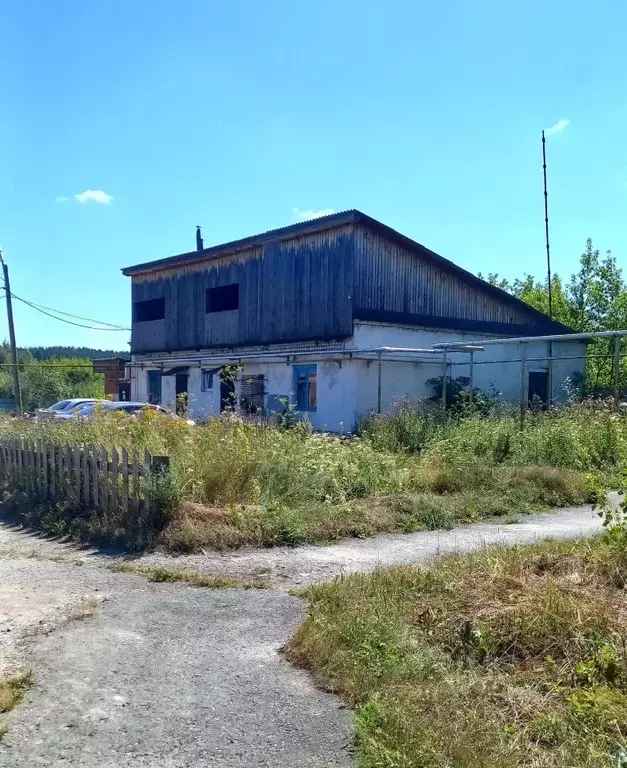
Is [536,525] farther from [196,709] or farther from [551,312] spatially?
[551,312]

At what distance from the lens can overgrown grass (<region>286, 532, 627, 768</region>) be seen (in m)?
3.03

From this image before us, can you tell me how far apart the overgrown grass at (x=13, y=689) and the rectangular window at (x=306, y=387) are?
1884 cm

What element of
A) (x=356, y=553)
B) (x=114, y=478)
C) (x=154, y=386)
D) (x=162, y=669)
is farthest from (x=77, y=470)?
(x=154, y=386)

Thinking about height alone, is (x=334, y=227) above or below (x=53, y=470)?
above

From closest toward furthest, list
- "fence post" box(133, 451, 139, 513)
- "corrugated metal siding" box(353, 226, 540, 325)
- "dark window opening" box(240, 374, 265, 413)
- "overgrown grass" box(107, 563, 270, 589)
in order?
"overgrown grass" box(107, 563, 270, 589) < "fence post" box(133, 451, 139, 513) < "corrugated metal siding" box(353, 226, 540, 325) < "dark window opening" box(240, 374, 265, 413)

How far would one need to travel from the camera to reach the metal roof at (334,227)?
72.7ft

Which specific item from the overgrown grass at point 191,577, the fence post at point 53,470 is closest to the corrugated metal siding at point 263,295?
the fence post at point 53,470

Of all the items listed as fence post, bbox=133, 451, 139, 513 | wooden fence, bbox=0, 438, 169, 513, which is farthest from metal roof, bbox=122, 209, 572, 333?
fence post, bbox=133, 451, 139, 513

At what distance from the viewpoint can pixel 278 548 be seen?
7.35 metres

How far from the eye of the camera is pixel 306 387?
23.2 m

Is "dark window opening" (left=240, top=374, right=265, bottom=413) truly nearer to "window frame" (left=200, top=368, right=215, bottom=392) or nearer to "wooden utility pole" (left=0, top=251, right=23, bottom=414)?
"window frame" (left=200, top=368, right=215, bottom=392)

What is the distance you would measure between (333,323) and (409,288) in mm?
3153

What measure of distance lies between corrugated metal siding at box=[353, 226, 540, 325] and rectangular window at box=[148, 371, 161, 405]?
1177cm

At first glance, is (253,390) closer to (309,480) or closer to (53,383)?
(309,480)
